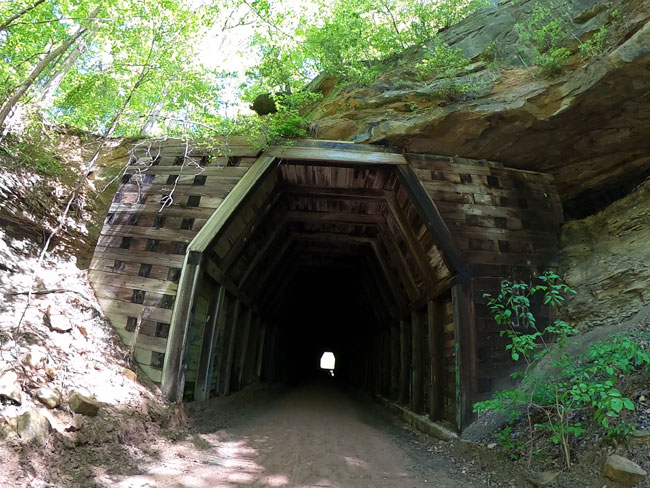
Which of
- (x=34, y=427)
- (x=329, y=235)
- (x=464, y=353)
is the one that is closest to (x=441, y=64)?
(x=329, y=235)

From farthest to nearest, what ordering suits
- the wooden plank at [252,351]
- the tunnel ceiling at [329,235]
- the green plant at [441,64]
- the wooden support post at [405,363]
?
1. the wooden plank at [252,351]
2. the wooden support post at [405,363]
3. the green plant at [441,64]
4. the tunnel ceiling at [329,235]

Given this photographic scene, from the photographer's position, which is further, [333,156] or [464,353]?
[333,156]

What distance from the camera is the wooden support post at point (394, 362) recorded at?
10453 millimetres

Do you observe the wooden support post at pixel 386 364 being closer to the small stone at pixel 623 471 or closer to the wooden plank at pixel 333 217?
the wooden plank at pixel 333 217

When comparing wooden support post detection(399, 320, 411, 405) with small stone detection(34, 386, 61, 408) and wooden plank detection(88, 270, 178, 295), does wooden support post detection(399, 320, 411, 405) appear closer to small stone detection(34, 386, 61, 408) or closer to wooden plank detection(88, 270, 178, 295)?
wooden plank detection(88, 270, 178, 295)

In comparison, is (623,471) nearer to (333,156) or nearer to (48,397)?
(48,397)

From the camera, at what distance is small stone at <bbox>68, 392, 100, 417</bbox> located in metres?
3.60

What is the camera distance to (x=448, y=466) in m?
4.55

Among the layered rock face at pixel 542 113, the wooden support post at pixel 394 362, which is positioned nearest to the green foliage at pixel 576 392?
the layered rock face at pixel 542 113

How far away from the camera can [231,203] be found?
21.5ft

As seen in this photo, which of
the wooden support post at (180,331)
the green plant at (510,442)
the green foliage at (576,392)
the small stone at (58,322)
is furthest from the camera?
the wooden support post at (180,331)

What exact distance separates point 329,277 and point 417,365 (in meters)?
6.52

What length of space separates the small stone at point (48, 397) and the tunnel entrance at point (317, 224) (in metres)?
2.02

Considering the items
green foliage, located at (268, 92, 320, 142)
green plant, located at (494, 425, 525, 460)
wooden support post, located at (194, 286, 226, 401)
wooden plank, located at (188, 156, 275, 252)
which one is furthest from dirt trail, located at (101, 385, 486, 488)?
green foliage, located at (268, 92, 320, 142)
